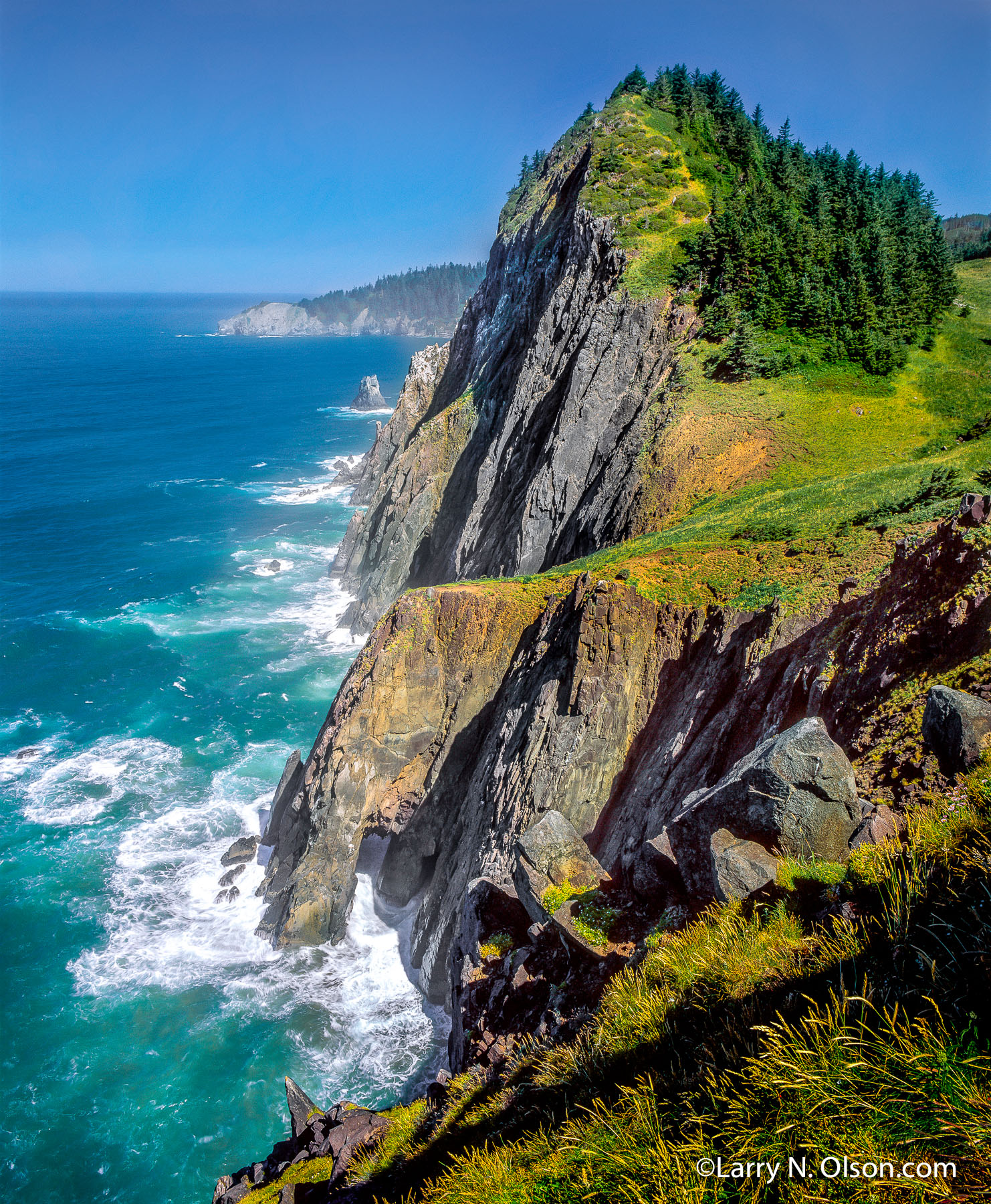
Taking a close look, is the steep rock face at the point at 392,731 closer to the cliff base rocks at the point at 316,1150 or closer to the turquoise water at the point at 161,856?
the turquoise water at the point at 161,856

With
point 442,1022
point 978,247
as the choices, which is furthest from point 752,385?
point 978,247

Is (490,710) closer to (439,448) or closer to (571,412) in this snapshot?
(571,412)

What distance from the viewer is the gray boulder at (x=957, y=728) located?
7.99m

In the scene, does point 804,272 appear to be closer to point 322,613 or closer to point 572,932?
point 572,932

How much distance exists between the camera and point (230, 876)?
31219 mm

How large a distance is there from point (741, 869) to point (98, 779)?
39.9 m

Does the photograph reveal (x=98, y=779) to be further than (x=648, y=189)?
No

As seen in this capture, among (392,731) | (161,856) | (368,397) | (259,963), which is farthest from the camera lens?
(368,397)

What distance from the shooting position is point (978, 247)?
248ft

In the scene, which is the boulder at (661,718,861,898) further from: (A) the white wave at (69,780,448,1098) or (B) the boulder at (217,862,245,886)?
(B) the boulder at (217,862,245,886)

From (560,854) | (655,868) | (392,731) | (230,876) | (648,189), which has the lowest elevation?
(230,876)

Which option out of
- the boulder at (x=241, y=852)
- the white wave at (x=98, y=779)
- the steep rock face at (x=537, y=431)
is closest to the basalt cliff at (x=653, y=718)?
the steep rock face at (x=537, y=431)

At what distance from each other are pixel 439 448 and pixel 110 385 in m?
137

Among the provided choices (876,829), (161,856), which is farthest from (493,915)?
(161,856)
